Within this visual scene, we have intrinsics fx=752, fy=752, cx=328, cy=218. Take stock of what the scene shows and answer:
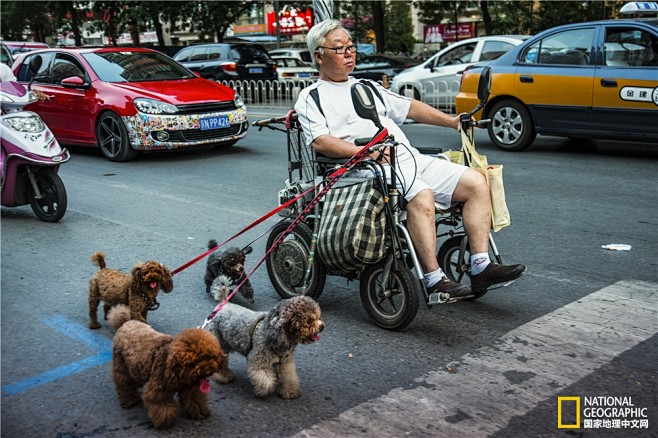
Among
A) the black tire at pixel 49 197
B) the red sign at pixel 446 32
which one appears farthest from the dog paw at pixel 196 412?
the red sign at pixel 446 32

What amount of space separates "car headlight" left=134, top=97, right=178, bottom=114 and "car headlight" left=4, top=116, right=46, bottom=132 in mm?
3267

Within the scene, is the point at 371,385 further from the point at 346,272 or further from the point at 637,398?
the point at 637,398

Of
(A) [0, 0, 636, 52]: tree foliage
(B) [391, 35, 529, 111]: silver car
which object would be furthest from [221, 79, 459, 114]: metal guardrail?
(A) [0, 0, 636, 52]: tree foliage

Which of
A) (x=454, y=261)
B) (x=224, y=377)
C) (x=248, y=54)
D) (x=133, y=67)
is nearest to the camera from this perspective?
(x=224, y=377)

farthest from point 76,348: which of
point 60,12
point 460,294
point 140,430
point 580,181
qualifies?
point 60,12

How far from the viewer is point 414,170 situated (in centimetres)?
442

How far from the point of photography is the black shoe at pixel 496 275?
4.14m

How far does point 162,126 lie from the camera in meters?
10.4

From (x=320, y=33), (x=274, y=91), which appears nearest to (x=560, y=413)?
(x=320, y=33)

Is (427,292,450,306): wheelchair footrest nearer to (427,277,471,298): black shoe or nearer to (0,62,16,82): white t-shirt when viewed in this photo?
(427,277,471,298): black shoe

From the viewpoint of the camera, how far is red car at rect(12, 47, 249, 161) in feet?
34.2

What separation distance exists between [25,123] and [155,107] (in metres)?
3.42

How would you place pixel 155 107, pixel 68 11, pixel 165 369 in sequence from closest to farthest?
1. pixel 165 369
2. pixel 155 107
3. pixel 68 11

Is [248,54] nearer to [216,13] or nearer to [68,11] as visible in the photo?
[216,13]
